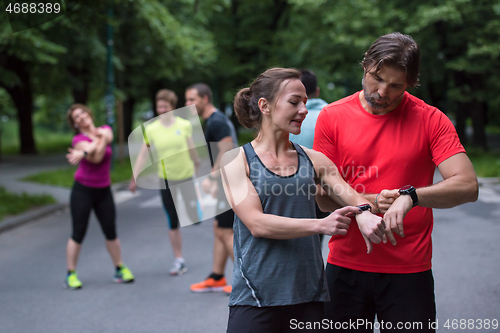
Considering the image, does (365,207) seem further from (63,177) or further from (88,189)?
(63,177)

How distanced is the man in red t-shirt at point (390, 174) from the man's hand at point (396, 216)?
2.4 inches

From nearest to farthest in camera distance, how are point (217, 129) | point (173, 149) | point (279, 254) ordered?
1. point (279, 254)
2. point (217, 129)
3. point (173, 149)

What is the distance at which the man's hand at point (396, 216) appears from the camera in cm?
204

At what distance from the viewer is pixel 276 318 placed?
217 centimetres

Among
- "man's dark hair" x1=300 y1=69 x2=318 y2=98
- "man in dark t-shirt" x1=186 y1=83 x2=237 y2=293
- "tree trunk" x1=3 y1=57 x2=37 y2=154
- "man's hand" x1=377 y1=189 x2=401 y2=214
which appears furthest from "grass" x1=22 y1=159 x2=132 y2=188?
"man's hand" x1=377 y1=189 x2=401 y2=214

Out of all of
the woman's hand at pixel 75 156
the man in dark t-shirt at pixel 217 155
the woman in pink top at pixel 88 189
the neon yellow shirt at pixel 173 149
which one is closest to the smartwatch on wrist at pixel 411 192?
the man in dark t-shirt at pixel 217 155

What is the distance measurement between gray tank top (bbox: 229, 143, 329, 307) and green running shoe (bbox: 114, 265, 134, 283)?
12.6 ft

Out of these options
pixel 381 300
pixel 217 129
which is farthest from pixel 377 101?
pixel 217 129

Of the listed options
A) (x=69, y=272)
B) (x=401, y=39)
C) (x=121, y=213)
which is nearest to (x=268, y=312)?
(x=401, y=39)

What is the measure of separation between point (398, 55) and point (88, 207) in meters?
4.25

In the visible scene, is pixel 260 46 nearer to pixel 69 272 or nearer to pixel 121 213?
pixel 121 213

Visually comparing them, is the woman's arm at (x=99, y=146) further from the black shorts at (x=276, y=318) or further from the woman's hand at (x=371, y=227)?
the woman's hand at (x=371, y=227)

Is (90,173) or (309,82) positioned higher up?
(309,82)

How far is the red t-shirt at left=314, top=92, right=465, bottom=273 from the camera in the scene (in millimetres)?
2311
